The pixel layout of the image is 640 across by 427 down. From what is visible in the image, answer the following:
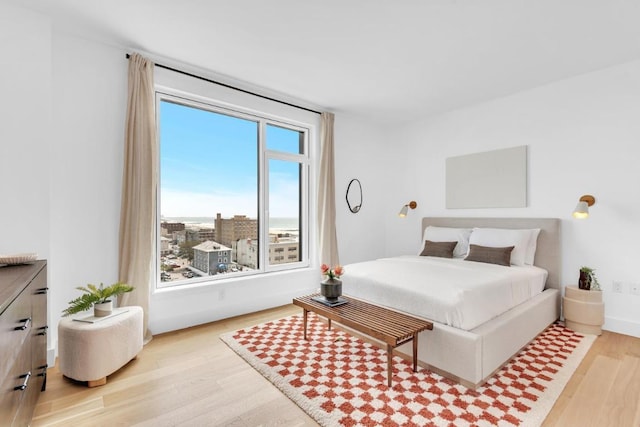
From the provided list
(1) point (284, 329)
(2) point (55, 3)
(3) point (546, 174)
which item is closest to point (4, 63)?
(2) point (55, 3)

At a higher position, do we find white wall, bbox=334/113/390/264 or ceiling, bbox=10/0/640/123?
ceiling, bbox=10/0/640/123

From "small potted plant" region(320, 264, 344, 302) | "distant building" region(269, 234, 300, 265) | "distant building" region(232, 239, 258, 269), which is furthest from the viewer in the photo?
"distant building" region(269, 234, 300, 265)

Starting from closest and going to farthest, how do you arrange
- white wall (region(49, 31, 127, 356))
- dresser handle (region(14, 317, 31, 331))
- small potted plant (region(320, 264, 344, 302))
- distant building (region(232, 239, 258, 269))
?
dresser handle (region(14, 317, 31, 331)) < white wall (region(49, 31, 127, 356)) < small potted plant (region(320, 264, 344, 302)) < distant building (region(232, 239, 258, 269))

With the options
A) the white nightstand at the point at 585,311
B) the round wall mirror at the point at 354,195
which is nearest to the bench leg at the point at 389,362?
the white nightstand at the point at 585,311

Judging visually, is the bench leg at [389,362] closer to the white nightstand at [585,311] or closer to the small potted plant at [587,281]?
the white nightstand at [585,311]

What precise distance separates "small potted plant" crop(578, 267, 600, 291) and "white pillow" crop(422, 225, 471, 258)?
1.10 metres

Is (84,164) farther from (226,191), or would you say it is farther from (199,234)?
(226,191)

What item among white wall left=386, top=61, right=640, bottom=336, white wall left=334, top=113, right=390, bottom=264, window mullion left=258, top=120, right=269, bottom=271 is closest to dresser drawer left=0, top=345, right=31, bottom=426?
window mullion left=258, top=120, right=269, bottom=271

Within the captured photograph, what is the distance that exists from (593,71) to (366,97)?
2.34m

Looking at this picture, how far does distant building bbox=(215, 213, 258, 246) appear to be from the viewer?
3561 mm

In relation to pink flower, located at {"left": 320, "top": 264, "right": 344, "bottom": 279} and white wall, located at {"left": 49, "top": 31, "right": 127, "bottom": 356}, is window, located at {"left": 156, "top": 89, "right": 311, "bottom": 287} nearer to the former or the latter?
A: white wall, located at {"left": 49, "top": 31, "right": 127, "bottom": 356}

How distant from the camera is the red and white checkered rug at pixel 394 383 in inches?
70.0

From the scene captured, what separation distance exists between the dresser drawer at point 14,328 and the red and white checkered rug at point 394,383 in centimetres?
141

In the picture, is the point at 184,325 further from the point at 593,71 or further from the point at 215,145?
the point at 593,71
